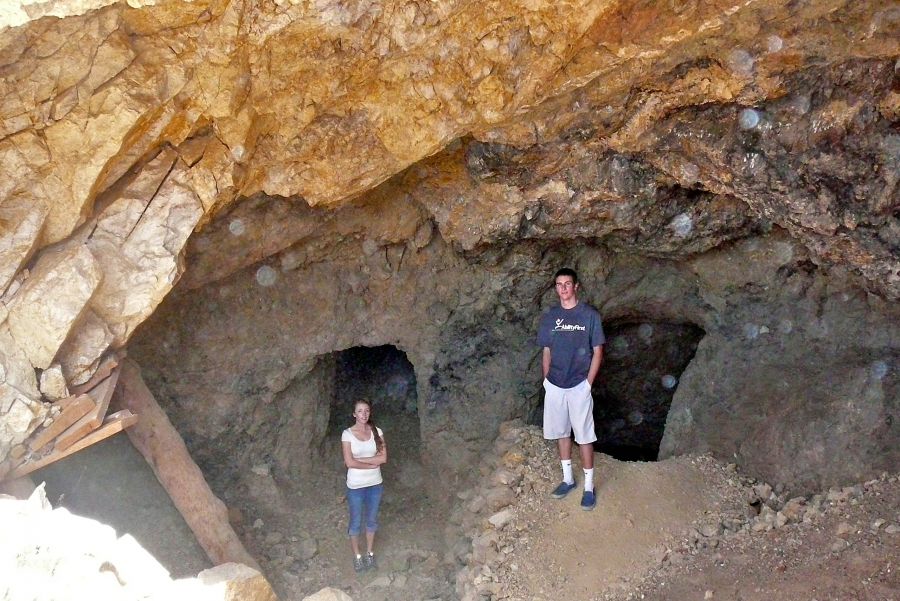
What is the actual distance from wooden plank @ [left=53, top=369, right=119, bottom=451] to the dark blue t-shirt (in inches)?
112

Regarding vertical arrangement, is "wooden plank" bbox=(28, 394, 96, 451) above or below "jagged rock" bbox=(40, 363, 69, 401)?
below

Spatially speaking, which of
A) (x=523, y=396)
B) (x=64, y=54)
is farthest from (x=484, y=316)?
(x=64, y=54)

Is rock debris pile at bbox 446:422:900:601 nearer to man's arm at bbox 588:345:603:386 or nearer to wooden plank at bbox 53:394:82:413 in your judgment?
man's arm at bbox 588:345:603:386

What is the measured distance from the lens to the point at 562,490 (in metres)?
5.18

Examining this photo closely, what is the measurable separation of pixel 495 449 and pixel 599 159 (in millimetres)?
2315

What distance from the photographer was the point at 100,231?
4426mm

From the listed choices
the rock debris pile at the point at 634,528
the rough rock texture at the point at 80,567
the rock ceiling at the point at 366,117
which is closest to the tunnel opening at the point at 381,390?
the rock debris pile at the point at 634,528

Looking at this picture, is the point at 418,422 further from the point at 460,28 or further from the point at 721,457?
the point at 460,28

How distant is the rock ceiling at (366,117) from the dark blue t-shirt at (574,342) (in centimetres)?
99

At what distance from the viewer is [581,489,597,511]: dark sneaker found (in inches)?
198

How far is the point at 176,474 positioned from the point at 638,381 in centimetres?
427

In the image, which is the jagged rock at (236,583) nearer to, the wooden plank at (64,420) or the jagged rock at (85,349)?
the wooden plank at (64,420)

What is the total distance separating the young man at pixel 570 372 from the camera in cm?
513

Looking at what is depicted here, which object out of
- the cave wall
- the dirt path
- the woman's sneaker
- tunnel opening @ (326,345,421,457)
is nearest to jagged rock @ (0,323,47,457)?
the cave wall
